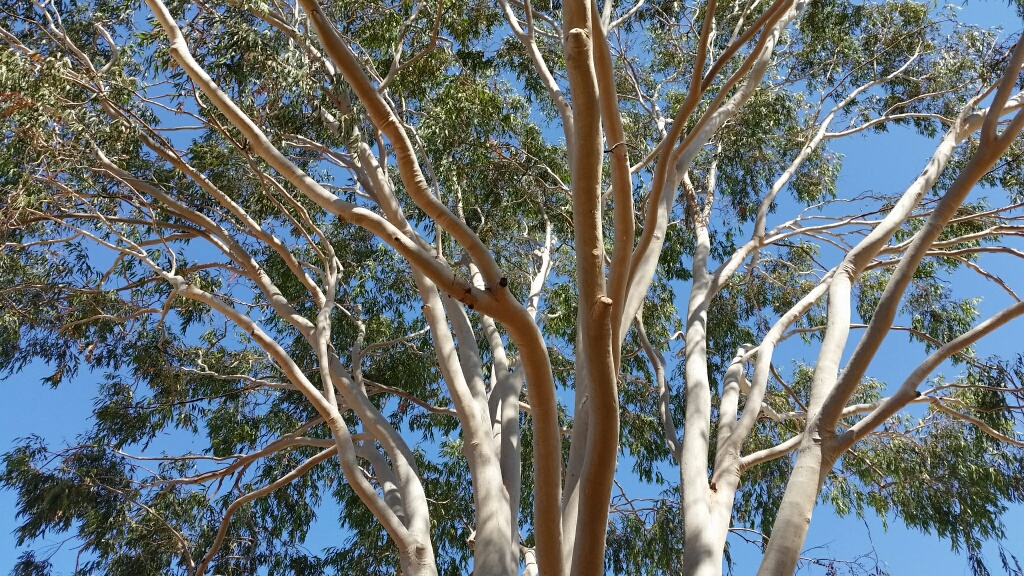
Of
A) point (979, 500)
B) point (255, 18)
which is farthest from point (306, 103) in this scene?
point (979, 500)

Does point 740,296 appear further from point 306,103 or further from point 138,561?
point 138,561

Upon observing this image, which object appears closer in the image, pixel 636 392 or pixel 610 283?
pixel 610 283

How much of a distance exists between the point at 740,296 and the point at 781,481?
5.59 ft

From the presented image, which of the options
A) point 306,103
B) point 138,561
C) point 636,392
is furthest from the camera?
point 636,392

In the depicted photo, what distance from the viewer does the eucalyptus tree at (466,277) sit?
3865mm

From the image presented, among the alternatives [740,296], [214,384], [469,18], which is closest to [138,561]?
[214,384]

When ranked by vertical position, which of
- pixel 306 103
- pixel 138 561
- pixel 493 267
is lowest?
pixel 493 267

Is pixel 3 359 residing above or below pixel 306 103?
below

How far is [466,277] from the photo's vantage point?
20.1ft

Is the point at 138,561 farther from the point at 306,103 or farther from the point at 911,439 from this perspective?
the point at 911,439

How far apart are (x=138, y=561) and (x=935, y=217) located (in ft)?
19.8

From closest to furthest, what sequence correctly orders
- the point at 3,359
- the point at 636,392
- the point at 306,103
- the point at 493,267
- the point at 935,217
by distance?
the point at 493,267, the point at 935,217, the point at 306,103, the point at 3,359, the point at 636,392

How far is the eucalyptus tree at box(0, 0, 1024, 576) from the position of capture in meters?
3.87

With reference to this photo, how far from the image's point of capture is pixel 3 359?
278 inches
